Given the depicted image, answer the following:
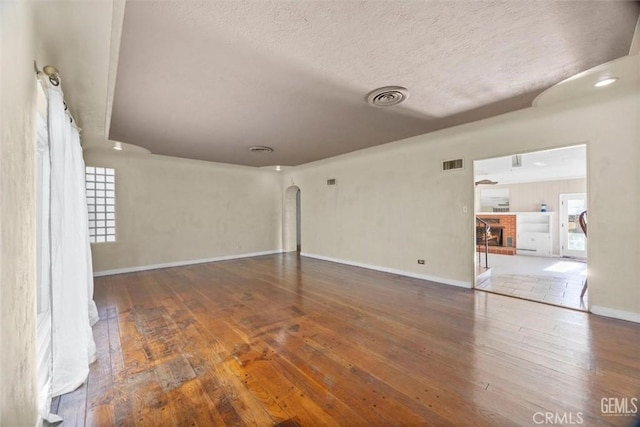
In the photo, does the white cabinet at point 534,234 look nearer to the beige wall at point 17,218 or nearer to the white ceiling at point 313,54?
the white ceiling at point 313,54

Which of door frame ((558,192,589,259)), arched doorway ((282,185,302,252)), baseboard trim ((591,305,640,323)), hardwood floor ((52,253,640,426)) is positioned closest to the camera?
hardwood floor ((52,253,640,426))

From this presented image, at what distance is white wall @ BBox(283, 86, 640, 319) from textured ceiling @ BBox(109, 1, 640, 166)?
68 cm

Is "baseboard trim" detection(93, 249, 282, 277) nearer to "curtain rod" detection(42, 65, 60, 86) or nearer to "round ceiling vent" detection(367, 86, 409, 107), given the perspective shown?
"curtain rod" detection(42, 65, 60, 86)

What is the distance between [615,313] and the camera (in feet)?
9.33

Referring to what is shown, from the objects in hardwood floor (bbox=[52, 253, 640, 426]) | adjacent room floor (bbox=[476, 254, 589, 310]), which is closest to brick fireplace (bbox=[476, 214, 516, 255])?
adjacent room floor (bbox=[476, 254, 589, 310])

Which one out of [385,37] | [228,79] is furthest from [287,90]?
[385,37]

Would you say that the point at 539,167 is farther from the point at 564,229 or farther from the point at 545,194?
the point at 564,229

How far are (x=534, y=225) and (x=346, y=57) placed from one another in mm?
8304

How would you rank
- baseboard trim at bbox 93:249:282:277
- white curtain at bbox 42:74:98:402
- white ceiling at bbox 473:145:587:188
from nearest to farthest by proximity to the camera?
1. white curtain at bbox 42:74:98:402
2. white ceiling at bbox 473:145:587:188
3. baseboard trim at bbox 93:249:282:277

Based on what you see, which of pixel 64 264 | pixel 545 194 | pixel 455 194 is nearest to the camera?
pixel 64 264

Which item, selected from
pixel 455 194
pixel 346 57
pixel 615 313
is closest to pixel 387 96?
pixel 346 57

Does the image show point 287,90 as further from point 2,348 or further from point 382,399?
point 382,399

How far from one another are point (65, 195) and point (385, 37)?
8.74 ft

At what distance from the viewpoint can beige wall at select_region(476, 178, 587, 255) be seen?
6988 millimetres
